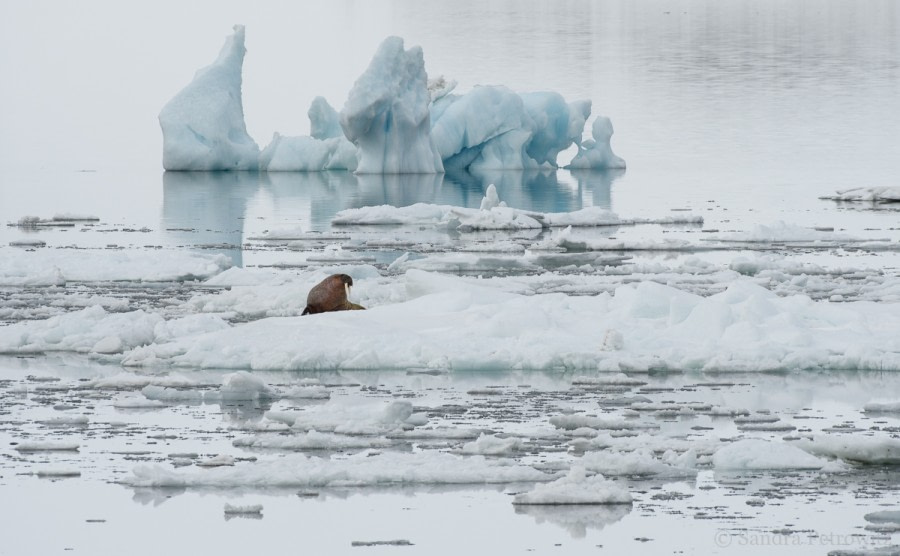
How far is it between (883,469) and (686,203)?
23408mm

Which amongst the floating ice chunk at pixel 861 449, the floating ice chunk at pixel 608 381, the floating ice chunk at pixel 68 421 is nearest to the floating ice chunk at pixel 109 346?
the floating ice chunk at pixel 68 421

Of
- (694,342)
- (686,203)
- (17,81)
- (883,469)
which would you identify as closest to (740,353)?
(694,342)

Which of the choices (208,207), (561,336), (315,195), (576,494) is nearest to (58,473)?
(576,494)

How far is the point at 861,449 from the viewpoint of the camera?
721cm

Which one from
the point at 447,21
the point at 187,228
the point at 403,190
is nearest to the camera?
the point at 187,228

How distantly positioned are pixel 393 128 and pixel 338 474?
2886 cm

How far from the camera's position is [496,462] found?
716cm

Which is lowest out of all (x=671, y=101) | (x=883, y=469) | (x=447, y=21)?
(x=883, y=469)

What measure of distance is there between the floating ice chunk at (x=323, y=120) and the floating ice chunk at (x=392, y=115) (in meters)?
2.64

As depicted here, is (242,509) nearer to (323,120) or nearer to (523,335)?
(523,335)

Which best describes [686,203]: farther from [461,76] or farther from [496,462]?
[461,76]

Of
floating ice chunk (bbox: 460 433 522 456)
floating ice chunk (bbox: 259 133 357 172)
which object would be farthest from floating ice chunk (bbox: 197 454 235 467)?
floating ice chunk (bbox: 259 133 357 172)

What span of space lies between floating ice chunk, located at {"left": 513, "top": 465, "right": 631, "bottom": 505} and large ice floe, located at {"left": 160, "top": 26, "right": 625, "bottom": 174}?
26674 millimetres

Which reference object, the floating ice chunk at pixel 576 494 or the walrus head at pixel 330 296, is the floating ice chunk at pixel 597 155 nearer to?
the walrus head at pixel 330 296
